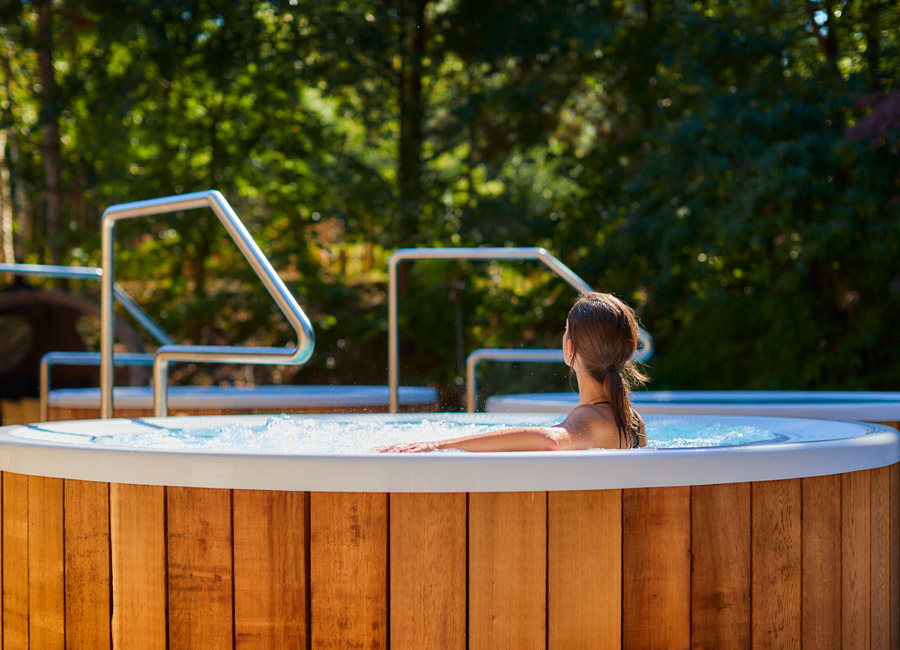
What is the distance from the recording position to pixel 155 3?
26.9 feet

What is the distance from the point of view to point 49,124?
29.2ft

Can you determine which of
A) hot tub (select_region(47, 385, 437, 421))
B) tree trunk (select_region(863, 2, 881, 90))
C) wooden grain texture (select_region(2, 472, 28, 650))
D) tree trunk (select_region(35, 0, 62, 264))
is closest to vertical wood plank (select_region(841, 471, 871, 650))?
wooden grain texture (select_region(2, 472, 28, 650))

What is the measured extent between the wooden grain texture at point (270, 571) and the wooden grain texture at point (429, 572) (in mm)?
163

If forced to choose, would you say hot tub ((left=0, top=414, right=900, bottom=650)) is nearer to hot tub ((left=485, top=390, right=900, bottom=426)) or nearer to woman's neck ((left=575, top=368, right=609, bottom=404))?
woman's neck ((left=575, top=368, right=609, bottom=404))

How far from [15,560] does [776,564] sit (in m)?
1.45

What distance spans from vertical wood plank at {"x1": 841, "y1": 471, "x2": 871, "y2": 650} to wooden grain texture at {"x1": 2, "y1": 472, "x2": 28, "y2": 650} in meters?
1.58

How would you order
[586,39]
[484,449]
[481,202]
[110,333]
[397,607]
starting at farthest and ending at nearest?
[481,202] < [586,39] < [110,333] < [484,449] < [397,607]

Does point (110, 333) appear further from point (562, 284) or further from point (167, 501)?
point (562, 284)

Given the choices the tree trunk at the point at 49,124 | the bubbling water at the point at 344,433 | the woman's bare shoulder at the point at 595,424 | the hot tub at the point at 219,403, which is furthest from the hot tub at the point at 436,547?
the tree trunk at the point at 49,124

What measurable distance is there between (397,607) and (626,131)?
27.1ft

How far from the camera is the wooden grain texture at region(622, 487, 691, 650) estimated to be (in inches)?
58.7

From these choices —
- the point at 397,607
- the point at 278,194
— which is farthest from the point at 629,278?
the point at 397,607

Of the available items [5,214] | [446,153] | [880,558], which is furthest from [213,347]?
[5,214]

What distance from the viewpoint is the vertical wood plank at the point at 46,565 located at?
5.36ft
